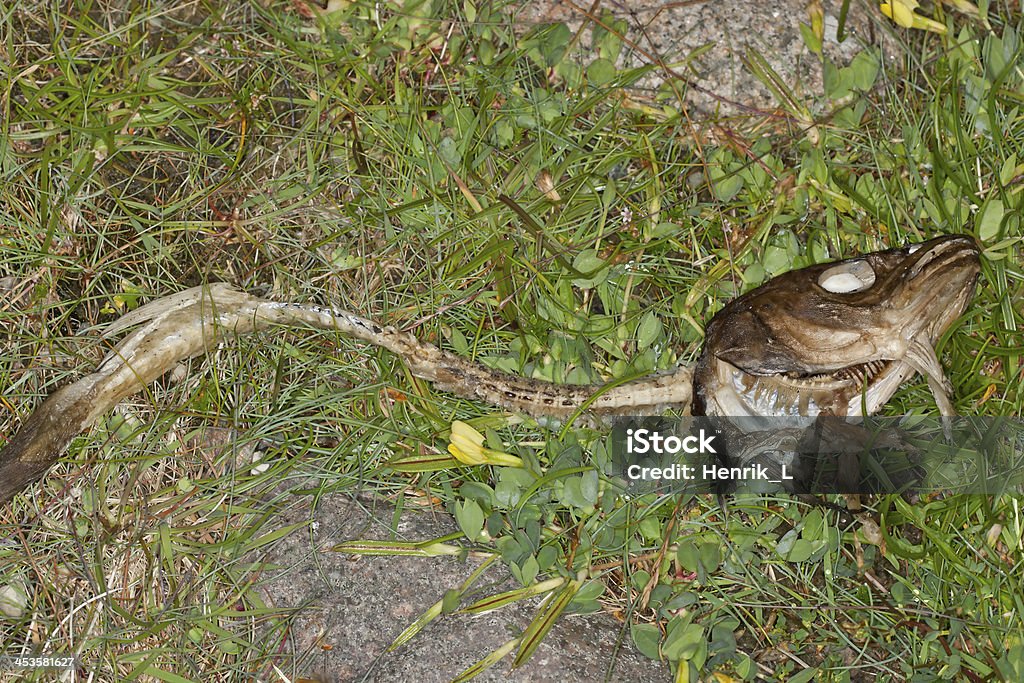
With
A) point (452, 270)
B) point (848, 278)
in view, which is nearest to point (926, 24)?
point (848, 278)

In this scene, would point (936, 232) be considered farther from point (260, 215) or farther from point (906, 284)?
point (260, 215)

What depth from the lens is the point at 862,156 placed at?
305cm

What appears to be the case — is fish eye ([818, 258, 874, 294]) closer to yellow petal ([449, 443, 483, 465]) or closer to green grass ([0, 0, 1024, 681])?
green grass ([0, 0, 1024, 681])

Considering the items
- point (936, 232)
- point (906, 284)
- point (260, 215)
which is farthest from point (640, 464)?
point (260, 215)

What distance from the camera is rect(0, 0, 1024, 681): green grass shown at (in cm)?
275

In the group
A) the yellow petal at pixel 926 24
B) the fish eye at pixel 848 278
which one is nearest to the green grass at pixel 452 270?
the yellow petal at pixel 926 24

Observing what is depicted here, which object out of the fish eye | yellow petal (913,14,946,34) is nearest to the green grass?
yellow petal (913,14,946,34)

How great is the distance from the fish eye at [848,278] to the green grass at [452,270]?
30cm

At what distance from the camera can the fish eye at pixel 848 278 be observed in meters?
2.61

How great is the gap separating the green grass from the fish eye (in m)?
0.30

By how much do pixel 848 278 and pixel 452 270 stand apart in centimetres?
134

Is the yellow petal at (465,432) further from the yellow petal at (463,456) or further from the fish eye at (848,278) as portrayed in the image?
the fish eye at (848,278)

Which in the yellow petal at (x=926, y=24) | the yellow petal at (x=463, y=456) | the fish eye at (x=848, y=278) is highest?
the yellow petal at (x=926, y=24)

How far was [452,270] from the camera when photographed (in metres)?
2.99
